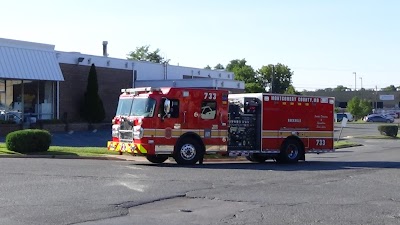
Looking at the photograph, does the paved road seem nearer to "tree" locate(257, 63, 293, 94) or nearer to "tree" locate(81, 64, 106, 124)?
"tree" locate(81, 64, 106, 124)

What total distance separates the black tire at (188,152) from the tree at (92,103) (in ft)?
82.1

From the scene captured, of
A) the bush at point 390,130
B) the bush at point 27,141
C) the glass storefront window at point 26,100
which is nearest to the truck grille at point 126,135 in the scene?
the bush at point 27,141

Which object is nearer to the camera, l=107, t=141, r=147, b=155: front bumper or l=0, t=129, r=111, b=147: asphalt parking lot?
l=107, t=141, r=147, b=155: front bumper

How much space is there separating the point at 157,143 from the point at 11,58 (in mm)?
22210

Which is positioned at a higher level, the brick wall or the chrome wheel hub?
the brick wall

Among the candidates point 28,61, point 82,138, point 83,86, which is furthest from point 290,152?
point 83,86

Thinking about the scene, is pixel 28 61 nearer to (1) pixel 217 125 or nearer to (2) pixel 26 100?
(2) pixel 26 100

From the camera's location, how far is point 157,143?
21734 mm

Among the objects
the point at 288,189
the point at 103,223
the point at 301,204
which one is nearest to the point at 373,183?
the point at 288,189

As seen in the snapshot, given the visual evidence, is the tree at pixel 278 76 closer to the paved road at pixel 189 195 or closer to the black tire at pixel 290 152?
the black tire at pixel 290 152

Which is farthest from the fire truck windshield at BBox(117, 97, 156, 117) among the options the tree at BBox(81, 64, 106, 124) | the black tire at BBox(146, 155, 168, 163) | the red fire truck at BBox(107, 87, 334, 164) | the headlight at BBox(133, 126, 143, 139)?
the tree at BBox(81, 64, 106, 124)

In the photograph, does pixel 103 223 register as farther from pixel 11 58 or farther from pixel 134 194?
pixel 11 58

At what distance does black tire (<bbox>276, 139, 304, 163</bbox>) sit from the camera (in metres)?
24.7

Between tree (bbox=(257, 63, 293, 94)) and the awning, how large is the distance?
62.0m
